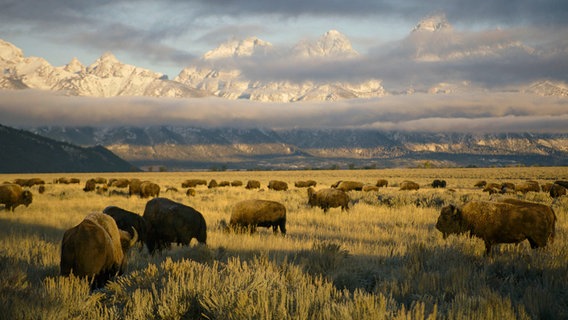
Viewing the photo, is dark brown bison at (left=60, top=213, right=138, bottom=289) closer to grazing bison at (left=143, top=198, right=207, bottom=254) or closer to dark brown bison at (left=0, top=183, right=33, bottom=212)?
grazing bison at (left=143, top=198, right=207, bottom=254)

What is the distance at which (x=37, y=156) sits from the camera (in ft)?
566

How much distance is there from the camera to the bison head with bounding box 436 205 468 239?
11.6m

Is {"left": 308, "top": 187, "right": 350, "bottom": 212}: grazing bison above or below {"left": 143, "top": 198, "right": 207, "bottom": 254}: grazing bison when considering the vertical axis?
below

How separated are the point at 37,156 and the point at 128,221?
189 meters

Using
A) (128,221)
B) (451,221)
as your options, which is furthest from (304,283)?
(451,221)

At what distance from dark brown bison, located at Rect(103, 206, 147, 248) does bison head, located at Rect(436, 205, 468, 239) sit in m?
8.23

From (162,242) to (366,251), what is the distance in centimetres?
537

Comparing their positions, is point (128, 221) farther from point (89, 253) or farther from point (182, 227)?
point (89, 253)

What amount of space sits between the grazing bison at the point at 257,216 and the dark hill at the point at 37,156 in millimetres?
167965

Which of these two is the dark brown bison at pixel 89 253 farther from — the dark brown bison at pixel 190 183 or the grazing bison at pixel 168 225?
the dark brown bison at pixel 190 183

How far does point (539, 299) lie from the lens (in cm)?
586

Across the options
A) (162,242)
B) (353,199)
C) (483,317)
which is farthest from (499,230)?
(353,199)

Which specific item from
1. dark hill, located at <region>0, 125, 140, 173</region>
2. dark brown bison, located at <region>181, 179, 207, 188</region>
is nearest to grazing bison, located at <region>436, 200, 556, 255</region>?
dark brown bison, located at <region>181, 179, 207, 188</region>

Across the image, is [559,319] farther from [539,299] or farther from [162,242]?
[162,242]
